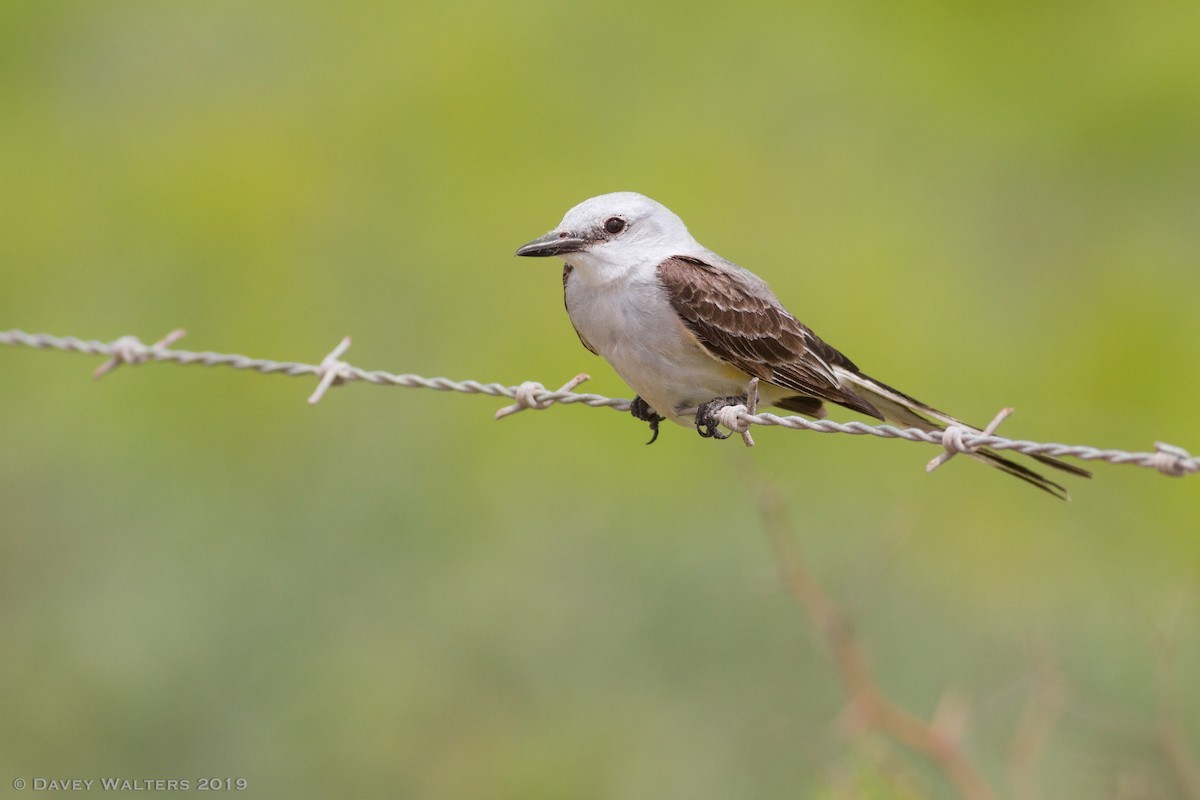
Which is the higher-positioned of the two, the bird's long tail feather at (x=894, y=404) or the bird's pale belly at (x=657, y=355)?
the bird's pale belly at (x=657, y=355)

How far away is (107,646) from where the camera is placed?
6.72 metres

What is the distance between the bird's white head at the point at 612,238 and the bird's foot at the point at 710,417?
1.64 feet

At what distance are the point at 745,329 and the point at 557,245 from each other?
0.65 m

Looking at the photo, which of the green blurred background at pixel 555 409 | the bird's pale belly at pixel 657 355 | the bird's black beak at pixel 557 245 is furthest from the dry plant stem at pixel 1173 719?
the bird's black beak at pixel 557 245

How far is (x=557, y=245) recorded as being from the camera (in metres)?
5.01

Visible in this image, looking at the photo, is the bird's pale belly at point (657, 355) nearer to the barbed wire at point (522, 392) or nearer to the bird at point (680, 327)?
the bird at point (680, 327)

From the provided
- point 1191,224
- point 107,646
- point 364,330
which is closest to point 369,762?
point 107,646

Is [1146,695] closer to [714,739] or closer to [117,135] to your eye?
[714,739]

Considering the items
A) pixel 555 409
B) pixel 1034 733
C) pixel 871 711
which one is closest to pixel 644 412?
pixel 871 711

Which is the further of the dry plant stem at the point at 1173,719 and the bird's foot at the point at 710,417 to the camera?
the bird's foot at the point at 710,417

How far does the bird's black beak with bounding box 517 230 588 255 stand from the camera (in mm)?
4992

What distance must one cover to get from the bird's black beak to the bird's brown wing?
0.27 meters

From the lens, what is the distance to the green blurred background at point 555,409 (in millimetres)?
6469

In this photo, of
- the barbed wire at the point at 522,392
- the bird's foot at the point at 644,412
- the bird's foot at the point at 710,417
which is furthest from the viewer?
the bird's foot at the point at 644,412
